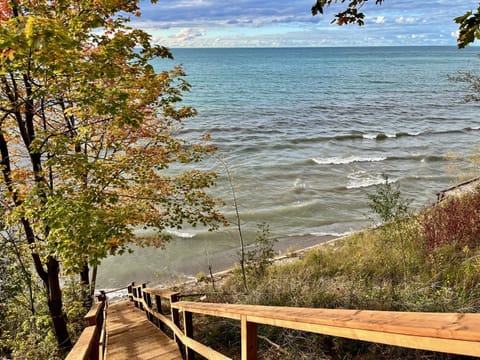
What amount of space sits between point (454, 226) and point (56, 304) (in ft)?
31.6

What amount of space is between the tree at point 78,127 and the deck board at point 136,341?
1.40 metres

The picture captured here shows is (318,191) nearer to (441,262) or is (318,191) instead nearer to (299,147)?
(299,147)

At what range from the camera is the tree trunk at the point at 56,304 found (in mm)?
7603

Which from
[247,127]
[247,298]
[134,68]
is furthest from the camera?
[247,127]

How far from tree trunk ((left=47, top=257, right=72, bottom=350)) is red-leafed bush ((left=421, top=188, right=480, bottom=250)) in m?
8.54

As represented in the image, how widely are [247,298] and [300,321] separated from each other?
4.42 meters

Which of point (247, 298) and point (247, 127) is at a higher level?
point (247, 127)

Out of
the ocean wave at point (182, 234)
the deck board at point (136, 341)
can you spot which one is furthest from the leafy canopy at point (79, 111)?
the ocean wave at point (182, 234)

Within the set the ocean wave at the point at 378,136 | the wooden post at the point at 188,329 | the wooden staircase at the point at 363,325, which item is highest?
the wooden staircase at the point at 363,325

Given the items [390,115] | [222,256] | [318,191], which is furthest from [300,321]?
[390,115]

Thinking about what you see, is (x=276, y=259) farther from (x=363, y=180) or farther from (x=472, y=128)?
(x=472, y=128)

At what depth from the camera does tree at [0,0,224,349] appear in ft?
17.5

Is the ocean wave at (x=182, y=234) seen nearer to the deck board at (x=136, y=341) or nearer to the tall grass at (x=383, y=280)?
the tall grass at (x=383, y=280)

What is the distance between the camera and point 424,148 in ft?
84.2
